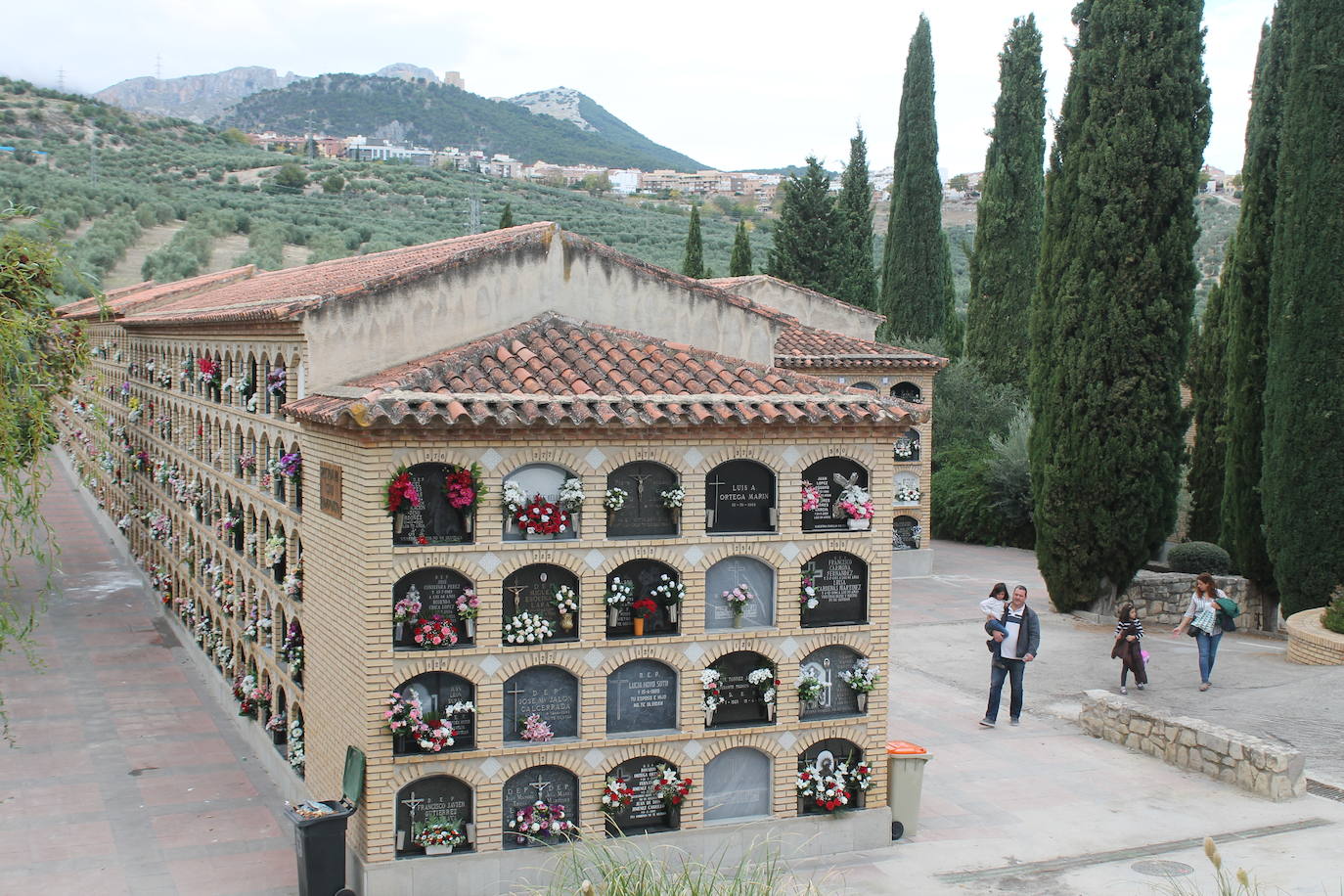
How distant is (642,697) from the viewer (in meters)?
11.2

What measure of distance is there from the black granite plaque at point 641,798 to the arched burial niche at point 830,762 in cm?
131

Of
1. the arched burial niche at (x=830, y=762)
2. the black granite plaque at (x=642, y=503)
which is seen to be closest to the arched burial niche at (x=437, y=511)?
the black granite plaque at (x=642, y=503)

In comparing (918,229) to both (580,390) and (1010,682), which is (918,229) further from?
(580,390)

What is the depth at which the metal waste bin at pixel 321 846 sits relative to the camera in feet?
32.6

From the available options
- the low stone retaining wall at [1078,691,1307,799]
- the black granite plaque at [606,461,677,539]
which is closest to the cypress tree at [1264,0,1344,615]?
the low stone retaining wall at [1078,691,1307,799]

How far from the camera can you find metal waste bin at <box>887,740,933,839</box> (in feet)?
39.4

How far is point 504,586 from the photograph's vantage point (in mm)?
10742

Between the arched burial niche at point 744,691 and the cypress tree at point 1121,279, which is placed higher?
the cypress tree at point 1121,279

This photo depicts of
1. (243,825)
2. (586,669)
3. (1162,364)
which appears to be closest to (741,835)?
(586,669)

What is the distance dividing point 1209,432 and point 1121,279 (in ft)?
22.4

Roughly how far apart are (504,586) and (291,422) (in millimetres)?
3333

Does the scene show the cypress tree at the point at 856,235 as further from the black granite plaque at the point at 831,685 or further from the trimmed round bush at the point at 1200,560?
the black granite plaque at the point at 831,685

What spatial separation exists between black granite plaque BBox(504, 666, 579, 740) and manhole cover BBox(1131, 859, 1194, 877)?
5128mm

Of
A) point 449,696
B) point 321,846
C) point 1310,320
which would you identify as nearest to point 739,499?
point 449,696
